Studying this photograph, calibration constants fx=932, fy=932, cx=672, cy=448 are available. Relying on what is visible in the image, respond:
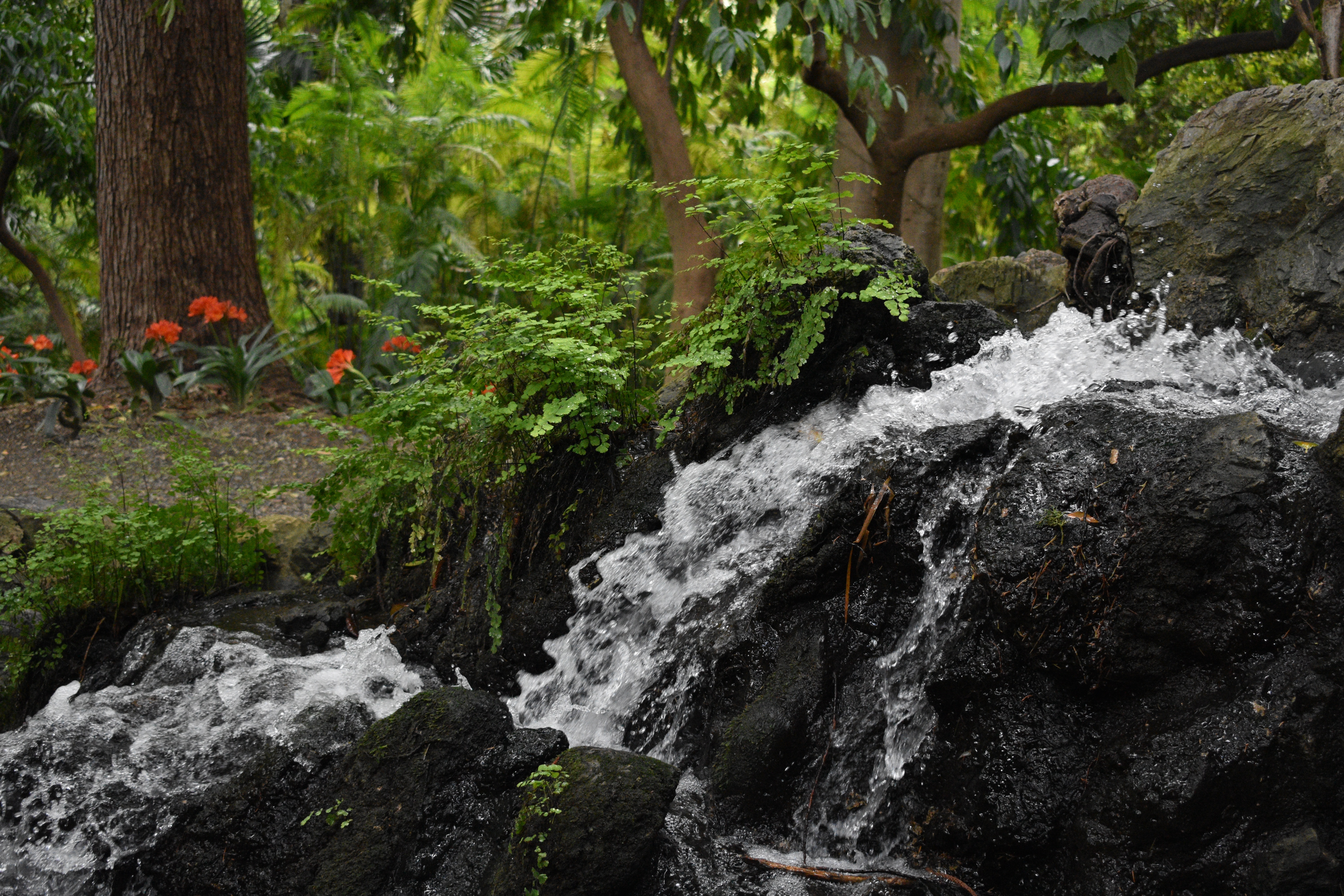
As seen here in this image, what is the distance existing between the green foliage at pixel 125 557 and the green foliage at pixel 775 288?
104 inches

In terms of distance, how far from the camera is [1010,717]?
2762mm

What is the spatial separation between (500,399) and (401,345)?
11.6 feet

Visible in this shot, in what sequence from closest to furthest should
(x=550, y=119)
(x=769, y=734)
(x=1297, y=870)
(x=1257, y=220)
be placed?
(x=1297, y=870) → (x=769, y=734) → (x=1257, y=220) → (x=550, y=119)

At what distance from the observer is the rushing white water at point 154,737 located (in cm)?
304

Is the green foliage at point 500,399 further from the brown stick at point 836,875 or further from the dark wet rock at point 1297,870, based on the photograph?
the dark wet rock at point 1297,870

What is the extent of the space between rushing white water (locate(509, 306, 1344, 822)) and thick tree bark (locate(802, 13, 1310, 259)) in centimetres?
230

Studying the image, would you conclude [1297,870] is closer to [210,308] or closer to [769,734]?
[769,734]

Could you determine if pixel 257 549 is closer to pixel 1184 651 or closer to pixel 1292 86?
pixel 1184 651

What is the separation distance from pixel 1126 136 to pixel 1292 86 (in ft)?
22.5

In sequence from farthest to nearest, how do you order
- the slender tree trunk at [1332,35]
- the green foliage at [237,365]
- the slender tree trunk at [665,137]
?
the green foliage at [237,365]
the slender tree trunk at [665,137]
the slender tree trunk at [1332,35]

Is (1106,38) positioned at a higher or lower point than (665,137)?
higher

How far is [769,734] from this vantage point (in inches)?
116

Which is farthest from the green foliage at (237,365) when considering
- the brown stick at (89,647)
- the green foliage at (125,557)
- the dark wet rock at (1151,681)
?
the dark wet rock at (1151,681)

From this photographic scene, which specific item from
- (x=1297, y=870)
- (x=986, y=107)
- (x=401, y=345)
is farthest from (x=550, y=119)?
(x=1297, y=870)
